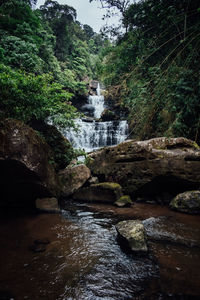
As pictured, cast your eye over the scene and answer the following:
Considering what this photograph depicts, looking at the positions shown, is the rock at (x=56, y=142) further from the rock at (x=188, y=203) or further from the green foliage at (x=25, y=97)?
the rock at (x=188, y=203)

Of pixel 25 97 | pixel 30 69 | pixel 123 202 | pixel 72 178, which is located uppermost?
pixel 30 69

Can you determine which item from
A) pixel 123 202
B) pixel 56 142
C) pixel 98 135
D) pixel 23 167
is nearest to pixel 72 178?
pixel 56 142

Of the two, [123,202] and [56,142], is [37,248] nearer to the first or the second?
[123,202]

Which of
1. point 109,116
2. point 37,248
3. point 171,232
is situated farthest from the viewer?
point 109,116

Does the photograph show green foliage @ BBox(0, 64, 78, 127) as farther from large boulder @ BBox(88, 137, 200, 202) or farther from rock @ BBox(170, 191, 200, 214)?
rock @ BBox(170, 191, 200, 214)

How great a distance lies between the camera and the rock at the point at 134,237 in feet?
8.98

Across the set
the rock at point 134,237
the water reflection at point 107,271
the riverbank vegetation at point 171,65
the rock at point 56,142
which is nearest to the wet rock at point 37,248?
the water reflection at point 107,271

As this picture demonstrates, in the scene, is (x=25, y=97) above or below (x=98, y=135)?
below

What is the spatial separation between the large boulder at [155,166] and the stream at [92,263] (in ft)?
4.83

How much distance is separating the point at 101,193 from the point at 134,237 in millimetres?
3048

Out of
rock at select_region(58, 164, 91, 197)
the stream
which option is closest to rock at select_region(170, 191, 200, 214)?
the stream

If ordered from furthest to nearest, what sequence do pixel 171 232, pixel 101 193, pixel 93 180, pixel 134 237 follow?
pixel 93 180 → pixel 101 193 → pixel 171 232 → pixel 134 237

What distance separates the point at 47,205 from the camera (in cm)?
487

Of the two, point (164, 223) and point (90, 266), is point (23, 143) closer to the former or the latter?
point (90, 266)
